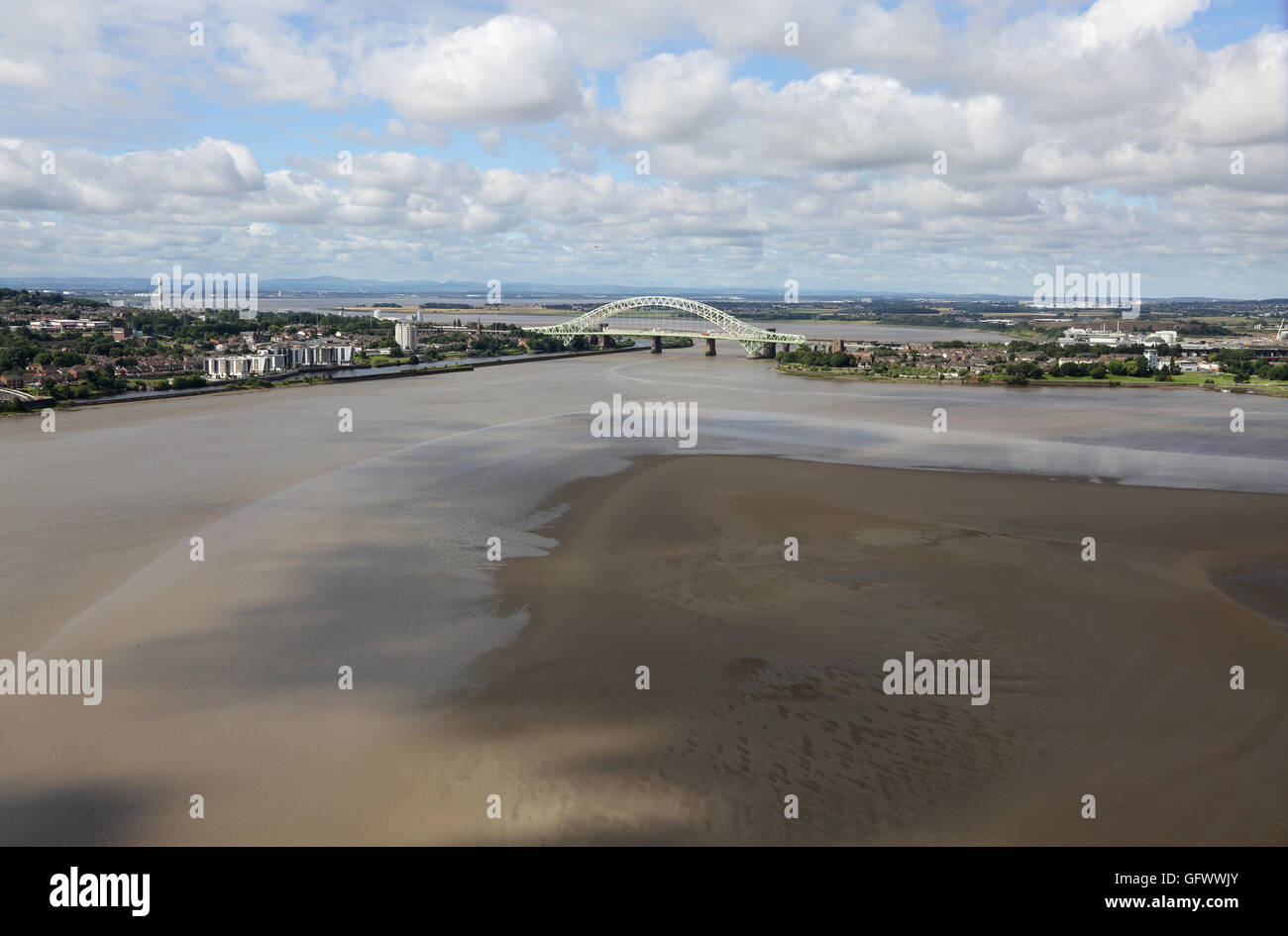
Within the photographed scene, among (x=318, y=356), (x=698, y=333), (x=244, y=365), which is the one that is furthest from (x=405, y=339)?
(x=698, y=333)

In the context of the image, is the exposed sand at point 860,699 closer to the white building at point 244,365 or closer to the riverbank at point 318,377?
the riverbank at point 318,377

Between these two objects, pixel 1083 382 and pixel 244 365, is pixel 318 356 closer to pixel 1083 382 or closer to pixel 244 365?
pixel 244 365

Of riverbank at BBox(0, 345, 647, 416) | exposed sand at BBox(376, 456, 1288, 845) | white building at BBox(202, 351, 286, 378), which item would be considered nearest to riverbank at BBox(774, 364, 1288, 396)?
riverbank at BBox(0, 345, 647, 416)

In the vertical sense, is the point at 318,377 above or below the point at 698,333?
below

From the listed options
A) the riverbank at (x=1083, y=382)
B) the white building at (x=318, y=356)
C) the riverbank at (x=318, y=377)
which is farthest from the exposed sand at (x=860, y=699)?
the white building at (x=318, y=356)

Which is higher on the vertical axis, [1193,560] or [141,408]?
[141,408]

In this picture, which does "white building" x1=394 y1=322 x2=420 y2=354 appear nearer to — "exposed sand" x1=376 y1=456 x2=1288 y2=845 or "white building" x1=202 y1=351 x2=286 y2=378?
"white building" x1=202 y1=351 x2=286 y2=378
